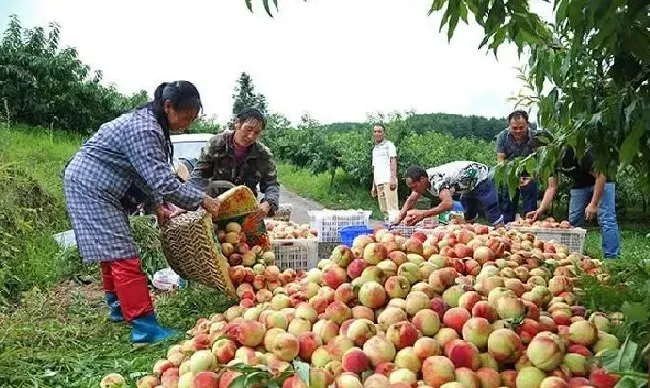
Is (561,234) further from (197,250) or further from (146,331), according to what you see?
(146,331)

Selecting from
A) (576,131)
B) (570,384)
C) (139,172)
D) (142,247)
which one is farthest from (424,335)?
(142,247)

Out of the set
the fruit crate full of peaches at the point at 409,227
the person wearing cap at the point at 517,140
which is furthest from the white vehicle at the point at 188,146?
the fruit crate full of peaches at the point at 409,227

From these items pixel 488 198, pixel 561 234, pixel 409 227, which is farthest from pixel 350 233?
pixel 488 198

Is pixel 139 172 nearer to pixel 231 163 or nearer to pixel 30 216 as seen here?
pixel 231 163

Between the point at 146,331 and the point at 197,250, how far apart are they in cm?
59

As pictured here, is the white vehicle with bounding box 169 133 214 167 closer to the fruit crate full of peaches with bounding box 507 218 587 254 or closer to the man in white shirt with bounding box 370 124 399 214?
the man in white shirt with bounding box 370 124 399 214

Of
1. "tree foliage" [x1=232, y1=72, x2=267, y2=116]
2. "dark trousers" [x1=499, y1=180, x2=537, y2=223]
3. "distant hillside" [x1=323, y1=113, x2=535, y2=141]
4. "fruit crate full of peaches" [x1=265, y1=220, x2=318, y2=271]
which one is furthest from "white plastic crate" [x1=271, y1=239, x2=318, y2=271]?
"tree foliage" [x1=232, y1=72, x2=267, y2=116]

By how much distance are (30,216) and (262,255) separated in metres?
3.47

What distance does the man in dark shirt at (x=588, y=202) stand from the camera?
252 inches

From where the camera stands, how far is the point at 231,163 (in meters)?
5.14

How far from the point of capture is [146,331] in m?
4.07

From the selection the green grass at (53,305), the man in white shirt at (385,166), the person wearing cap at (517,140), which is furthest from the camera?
the man in white shirt at (385,166)

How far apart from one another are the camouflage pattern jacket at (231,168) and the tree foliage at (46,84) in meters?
14.7

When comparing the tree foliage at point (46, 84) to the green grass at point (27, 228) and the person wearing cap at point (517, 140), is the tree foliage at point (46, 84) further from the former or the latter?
the person wearing cap at point (517, 140)
